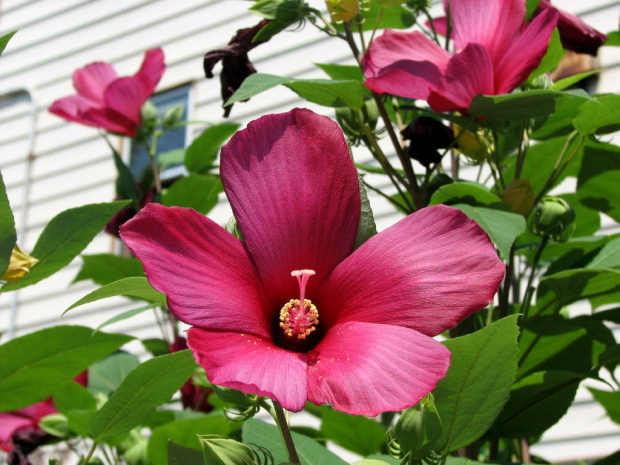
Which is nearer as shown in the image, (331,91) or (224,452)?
(224,452)

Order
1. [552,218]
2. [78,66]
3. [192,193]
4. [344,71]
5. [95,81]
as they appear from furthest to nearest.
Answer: [78,66], [95,81], [192,193], [344,71], [552,218]

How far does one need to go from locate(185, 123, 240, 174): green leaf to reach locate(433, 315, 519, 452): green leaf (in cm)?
82

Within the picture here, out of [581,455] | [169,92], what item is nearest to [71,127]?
[169,92]

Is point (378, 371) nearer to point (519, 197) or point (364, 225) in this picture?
point (364, 225)

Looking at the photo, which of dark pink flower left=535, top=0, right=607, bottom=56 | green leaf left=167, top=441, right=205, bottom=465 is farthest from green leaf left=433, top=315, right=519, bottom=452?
dark pink flower left=535, top=0, right=607, bottom=56

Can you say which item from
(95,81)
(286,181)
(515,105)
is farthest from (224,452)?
(95,81)

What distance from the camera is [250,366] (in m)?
0.40

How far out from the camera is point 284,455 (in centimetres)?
56

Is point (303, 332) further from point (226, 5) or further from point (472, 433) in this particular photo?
point (226, 5)

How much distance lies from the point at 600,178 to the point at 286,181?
48cm

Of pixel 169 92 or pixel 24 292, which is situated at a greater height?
pixel 169 92

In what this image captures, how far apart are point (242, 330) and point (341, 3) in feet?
1.28

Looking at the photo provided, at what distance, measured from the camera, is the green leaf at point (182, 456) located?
466mm

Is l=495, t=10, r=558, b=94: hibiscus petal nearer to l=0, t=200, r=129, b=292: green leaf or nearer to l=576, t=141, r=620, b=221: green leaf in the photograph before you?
l=576, t=141, r=620, b=221: green leaf
